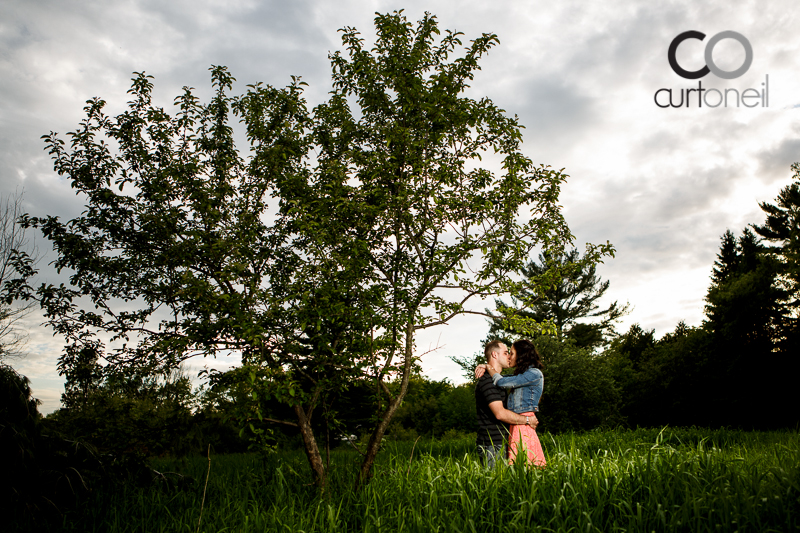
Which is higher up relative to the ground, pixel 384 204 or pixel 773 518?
pixel 384 204

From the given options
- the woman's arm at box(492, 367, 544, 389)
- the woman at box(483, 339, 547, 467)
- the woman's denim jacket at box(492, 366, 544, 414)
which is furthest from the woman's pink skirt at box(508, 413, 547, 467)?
the woman's arm at box(492, 367, 544, 389)

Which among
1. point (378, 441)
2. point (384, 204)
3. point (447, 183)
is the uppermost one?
point (447, 183)

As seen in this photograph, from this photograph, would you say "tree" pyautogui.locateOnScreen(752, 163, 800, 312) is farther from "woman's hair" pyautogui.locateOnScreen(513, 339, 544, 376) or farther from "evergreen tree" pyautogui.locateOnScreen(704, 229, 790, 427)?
"woman's hair" pyautogui.locateOnScreen(513, 339, 544, 376)

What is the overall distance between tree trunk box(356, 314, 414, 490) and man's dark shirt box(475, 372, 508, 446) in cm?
103

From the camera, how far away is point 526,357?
18.5ft

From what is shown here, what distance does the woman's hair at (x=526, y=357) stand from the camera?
5605mm

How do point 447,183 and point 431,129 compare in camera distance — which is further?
point 431,129

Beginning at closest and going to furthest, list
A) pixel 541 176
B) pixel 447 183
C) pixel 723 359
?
pixel 447 183 < pixel 541 176 < pixel 723 359

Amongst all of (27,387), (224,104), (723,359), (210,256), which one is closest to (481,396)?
(210,256)

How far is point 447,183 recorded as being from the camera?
6.34 m

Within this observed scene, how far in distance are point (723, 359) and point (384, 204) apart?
21.4 m

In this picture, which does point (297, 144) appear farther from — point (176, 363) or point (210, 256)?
point (176, 363)

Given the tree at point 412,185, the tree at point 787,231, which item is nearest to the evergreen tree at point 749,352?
the tree at point 787,231

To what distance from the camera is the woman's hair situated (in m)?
5.61
